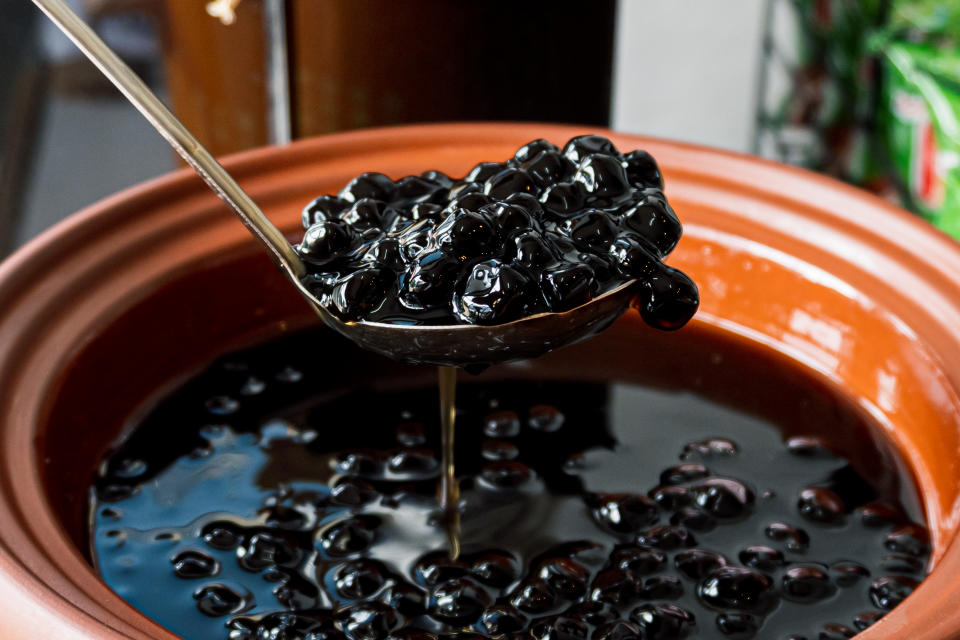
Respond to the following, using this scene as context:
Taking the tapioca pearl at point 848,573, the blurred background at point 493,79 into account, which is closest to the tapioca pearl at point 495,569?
the tapioca pearl at point 848,573

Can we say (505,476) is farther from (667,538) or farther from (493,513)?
(667,538)

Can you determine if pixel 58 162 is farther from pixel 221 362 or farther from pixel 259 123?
pixel 221 362

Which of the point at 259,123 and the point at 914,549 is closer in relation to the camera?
the point at 914,549

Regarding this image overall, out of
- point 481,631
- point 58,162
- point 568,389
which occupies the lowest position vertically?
point 481,631

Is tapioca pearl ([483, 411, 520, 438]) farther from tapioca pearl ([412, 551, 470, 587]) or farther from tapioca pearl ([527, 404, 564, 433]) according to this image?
tapioca pearl ([412, 551, 470, 587])

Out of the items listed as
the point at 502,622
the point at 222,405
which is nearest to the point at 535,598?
the point at 502,622

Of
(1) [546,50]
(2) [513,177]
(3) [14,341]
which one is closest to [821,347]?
(2) [513,177]

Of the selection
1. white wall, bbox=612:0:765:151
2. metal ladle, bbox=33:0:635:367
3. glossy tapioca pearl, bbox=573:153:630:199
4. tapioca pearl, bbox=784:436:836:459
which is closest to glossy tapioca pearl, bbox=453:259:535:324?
metal ladle, bbox=33:0:635:367
